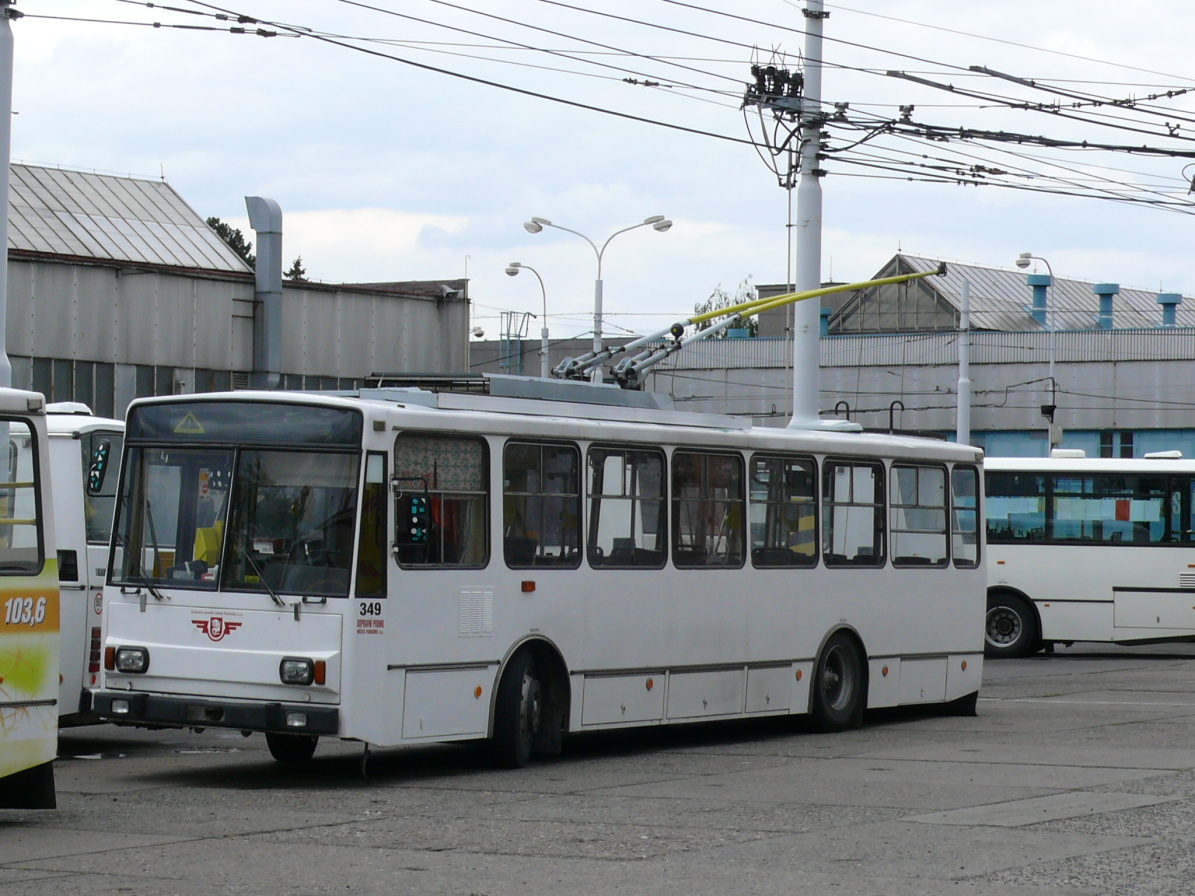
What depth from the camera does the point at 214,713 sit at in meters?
12.2

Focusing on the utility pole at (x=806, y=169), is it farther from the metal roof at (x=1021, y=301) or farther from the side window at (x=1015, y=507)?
the metal roof at (x=1021, y=301)

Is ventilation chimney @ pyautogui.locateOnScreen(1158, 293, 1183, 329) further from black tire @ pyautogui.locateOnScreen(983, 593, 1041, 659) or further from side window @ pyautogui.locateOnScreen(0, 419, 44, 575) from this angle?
side window @ pyautogui.locateOnScreen(0, 419, 44, 575)

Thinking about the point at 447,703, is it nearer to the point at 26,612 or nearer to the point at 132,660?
the point at 132,660

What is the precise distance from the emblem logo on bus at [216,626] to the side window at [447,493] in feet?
3.68

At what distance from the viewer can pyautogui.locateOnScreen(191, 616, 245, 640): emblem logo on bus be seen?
1233 cm

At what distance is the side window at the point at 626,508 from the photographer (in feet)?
46.8

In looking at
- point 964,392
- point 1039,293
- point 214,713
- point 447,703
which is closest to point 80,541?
point 214,713

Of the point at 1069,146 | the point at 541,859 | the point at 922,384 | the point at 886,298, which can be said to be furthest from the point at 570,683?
the point at 886,298

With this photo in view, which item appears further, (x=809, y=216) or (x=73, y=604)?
(x=809, y=216)

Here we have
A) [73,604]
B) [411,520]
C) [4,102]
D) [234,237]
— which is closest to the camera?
[411,520]

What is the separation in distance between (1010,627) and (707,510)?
13460 millimetres

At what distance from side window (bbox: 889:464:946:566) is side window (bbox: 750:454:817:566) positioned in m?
1.34

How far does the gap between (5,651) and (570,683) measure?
15.5 ft

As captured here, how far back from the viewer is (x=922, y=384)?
228 feet
